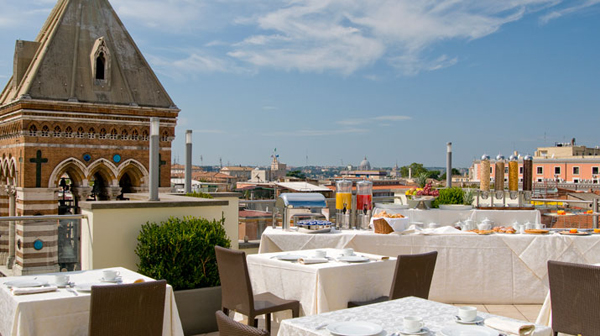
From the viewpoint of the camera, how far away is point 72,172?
2508 cm

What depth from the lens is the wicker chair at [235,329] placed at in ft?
8.00

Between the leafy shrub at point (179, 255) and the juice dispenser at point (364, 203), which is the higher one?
the juice dispenser at point (364, 203)

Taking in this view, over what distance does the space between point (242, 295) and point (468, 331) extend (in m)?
2.10

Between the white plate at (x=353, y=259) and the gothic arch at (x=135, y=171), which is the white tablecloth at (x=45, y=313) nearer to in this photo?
the white plate at (x=353, y=259)

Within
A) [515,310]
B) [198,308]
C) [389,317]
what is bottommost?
[515,310]

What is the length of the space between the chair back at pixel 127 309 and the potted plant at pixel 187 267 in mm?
1684

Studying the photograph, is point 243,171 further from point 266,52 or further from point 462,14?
point 462,14

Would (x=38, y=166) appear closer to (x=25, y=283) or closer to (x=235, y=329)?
(x=25, y=283)

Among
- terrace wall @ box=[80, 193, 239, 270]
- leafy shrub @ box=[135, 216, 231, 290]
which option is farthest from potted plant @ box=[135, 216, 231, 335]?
terrace wall @ box=[80, 193, 239, 270]

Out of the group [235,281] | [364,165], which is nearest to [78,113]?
[235,281]

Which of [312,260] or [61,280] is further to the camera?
[312,260]

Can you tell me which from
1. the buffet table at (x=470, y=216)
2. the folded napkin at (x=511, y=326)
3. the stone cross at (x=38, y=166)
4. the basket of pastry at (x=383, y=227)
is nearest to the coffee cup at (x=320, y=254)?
the basket of pastry at (x=383, y=227)

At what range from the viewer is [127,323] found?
3625 mm

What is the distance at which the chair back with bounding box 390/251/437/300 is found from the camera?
437 centimetres
